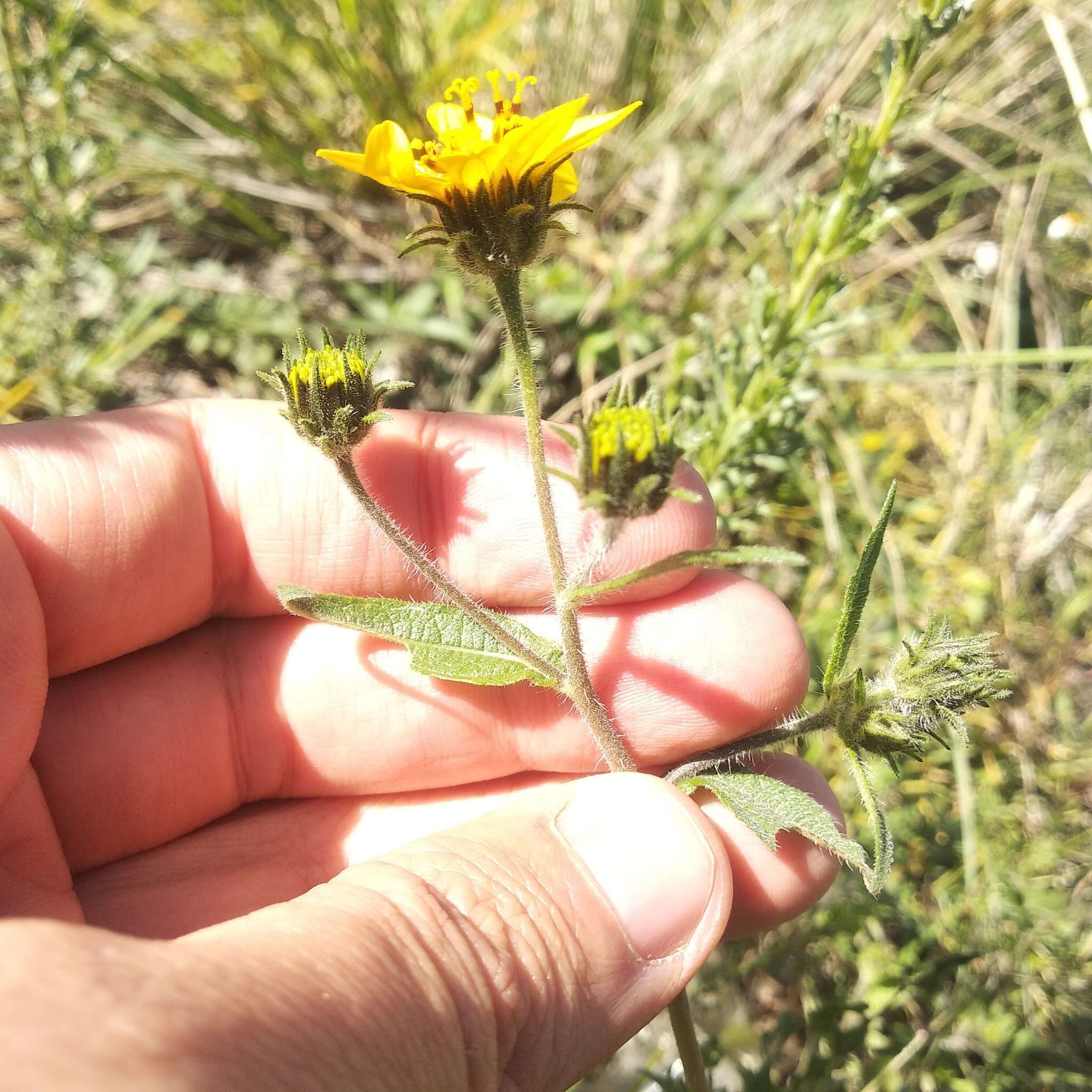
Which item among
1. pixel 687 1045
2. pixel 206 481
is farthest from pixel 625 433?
pixel 687 1045

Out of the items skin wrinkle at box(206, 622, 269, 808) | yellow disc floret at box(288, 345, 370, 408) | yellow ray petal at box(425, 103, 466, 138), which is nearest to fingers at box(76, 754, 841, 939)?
skin wrinkle at box(206, 622, 269, 808)

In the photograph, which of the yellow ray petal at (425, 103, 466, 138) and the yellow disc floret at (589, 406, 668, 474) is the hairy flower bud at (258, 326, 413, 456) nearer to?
the yellow disc floret at (589, 406, 668, 474)

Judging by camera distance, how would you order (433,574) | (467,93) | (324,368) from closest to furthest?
(324,368), (433,574), (467,93)

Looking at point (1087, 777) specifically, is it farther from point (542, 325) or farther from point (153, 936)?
point (153, 936)

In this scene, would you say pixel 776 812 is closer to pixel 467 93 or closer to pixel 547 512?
pixel 547 512

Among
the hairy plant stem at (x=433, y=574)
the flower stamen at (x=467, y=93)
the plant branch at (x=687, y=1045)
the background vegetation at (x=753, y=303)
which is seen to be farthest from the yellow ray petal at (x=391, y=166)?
the plant branch at (x=687, y=1045)
